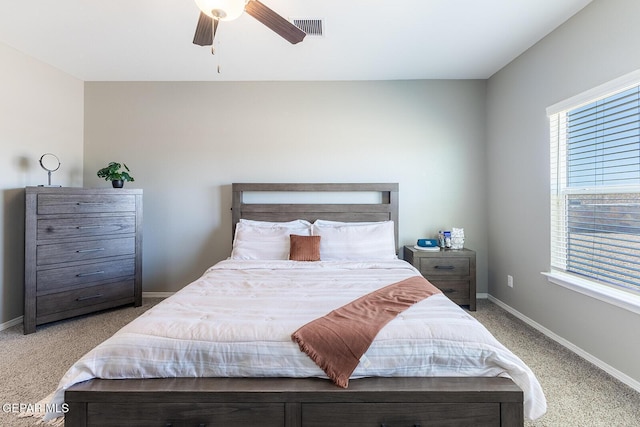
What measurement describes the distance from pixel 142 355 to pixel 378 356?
100cm

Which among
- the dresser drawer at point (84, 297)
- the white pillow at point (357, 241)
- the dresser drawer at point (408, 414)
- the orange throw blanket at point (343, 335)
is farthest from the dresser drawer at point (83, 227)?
the dresser drawer at point (408, 414)

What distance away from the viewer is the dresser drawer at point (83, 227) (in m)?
2.61

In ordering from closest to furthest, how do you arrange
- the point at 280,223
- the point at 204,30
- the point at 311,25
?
the point at 204,30 → the point at 311,25 → the point at 280,223

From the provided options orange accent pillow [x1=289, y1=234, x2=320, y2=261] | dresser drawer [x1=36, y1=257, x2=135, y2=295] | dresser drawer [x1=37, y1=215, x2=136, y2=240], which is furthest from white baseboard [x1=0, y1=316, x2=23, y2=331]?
orange accent pillow [x1=289, y1=234, x2=320, y2=261]

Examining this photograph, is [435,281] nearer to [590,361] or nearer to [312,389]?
[590,361]

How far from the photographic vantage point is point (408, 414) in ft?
3.72

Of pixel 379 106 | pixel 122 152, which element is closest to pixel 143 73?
pixel 122 152

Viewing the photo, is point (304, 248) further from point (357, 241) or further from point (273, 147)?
point (273, 147)

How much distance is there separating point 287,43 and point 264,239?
186 centimetres

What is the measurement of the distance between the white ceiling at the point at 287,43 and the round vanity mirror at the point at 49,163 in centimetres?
100

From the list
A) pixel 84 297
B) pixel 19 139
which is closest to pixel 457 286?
pixel 84 297

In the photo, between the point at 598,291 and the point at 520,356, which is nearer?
the point at 598,291

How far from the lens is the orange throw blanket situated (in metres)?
1.18

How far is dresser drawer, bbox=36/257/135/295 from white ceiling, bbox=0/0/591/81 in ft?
6.90
